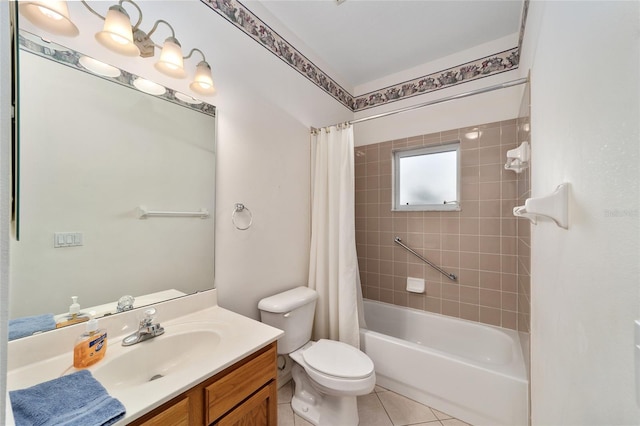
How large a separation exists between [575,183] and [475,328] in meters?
1.94

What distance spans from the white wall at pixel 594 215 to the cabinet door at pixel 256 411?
1005mm

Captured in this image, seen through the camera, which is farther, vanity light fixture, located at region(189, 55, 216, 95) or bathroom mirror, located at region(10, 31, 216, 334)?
vanity light fixture, located at region(189, 55, 216, 95)

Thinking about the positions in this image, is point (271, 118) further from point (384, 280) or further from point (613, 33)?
point (384, 280)

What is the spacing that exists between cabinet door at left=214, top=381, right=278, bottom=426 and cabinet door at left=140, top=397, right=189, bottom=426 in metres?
0.15

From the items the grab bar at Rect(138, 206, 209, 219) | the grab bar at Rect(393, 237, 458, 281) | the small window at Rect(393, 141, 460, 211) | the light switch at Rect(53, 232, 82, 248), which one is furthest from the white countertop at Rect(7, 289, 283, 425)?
the small window at Rect(393, 141, 460, 211)

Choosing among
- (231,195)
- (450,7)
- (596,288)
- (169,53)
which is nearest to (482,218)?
(450,7)

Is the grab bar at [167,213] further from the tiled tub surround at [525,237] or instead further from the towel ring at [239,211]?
the tiled tub surround at [525,237]

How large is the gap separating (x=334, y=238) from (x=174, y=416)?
139cm

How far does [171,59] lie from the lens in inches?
45.1

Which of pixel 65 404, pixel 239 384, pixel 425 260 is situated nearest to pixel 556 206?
pixel 239 384

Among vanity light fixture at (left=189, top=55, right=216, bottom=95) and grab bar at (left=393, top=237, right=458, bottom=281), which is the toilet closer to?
grab bar at (left=393, top=237, right=458, bottom=281)

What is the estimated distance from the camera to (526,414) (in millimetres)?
1336

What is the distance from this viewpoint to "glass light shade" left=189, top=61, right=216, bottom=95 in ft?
4.19

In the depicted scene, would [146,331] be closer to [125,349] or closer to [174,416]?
[125,349]
